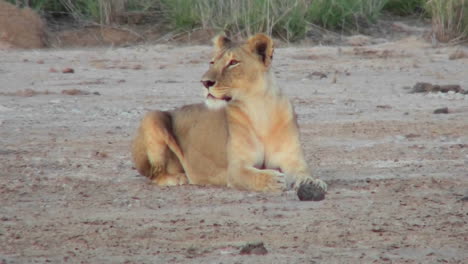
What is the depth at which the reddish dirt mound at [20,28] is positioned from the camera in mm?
13000

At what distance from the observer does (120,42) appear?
13.8 meters

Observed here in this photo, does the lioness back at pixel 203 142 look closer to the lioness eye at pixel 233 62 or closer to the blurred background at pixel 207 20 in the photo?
the lioness eye at pixel 233 62

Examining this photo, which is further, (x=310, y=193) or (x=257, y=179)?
(x=257, y=179)

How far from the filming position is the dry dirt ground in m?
4.84

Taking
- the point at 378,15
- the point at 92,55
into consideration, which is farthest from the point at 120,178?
the point at 378,15

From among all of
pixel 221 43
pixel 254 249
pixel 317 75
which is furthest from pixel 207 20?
pixel 254 249

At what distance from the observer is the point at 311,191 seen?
19.1ft

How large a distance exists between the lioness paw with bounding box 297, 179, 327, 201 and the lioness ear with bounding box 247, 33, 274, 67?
0.79 m

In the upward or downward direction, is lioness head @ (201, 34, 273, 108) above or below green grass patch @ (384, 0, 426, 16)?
above

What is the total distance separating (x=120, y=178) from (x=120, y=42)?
7.22 meters

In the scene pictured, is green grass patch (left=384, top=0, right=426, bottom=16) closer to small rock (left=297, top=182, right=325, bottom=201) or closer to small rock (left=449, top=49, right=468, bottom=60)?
small rock (left=449, top=49, right=468, bottom=60)

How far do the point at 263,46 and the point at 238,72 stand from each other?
0.75 feet

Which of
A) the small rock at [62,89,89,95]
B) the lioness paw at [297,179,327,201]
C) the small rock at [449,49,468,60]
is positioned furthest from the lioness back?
the small rock at [449,49,468,60]

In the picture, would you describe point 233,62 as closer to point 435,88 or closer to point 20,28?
point 435,88
